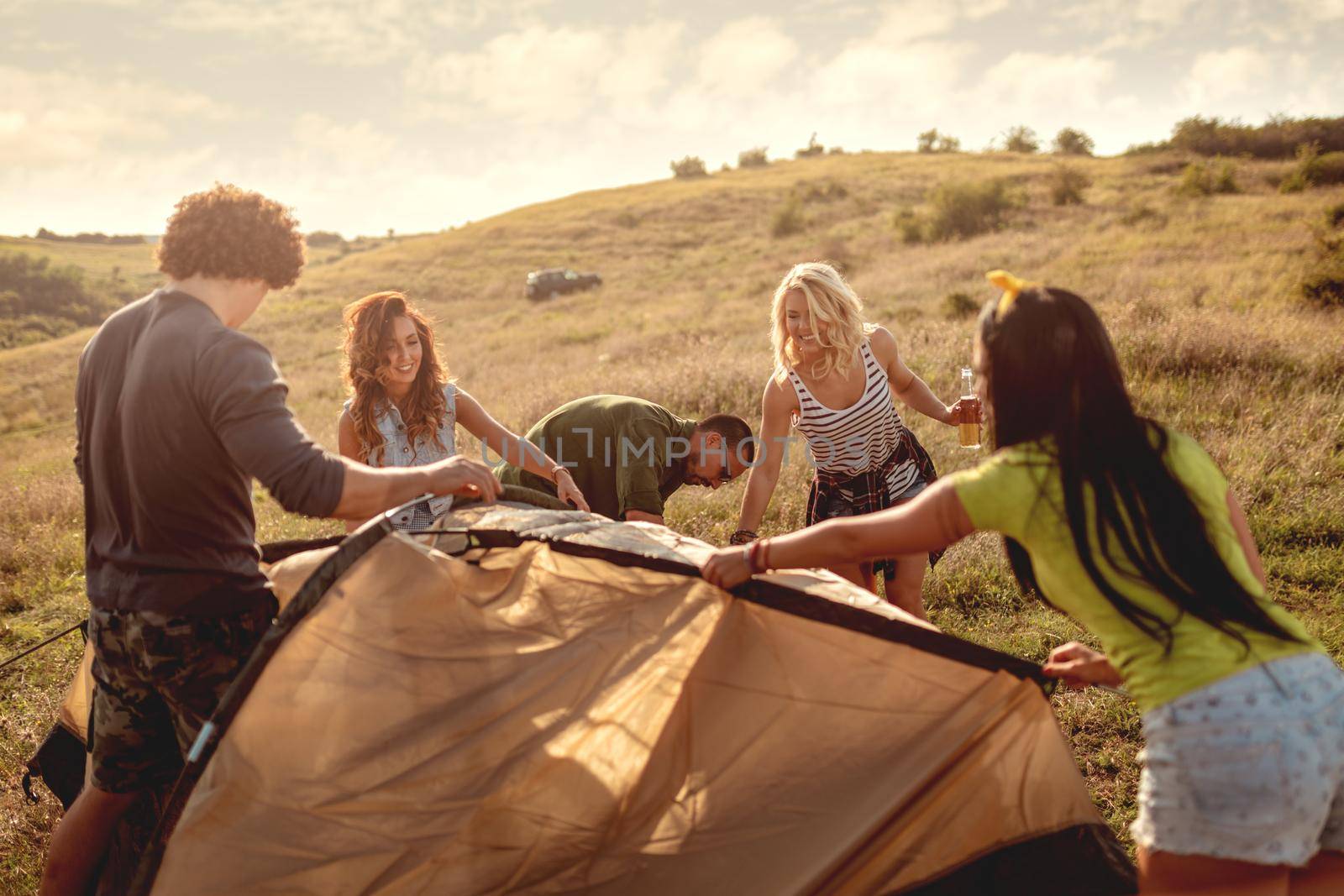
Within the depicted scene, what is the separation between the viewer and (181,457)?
98.8 inches

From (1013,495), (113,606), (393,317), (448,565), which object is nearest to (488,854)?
(448,565)

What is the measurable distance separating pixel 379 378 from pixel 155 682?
6.96ft

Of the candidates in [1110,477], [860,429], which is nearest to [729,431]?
[860,429]

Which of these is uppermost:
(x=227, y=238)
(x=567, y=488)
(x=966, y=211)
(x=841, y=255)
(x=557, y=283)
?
(x=966, y=211)

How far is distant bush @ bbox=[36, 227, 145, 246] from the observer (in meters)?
80.7

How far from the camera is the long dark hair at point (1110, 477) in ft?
6.77

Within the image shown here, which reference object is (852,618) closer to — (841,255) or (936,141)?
(841,255)

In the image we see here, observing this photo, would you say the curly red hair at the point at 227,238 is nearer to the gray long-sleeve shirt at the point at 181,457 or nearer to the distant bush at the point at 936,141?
the gray long-sleeve shirt at the point at 181,457

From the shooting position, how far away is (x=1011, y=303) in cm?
216

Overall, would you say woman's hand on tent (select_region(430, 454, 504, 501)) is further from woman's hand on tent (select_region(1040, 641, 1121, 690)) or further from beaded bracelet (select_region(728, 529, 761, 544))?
woman's hand on tent (select_region(1040, 641, 1121, 690))

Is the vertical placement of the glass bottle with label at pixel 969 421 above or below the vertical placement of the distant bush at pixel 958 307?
below

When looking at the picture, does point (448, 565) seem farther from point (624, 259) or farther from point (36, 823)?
point (624, 259)

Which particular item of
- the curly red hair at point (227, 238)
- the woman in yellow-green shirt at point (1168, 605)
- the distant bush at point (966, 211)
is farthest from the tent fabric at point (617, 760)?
the distant bush at point (966, 211)

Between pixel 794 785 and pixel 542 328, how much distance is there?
2007 cm
